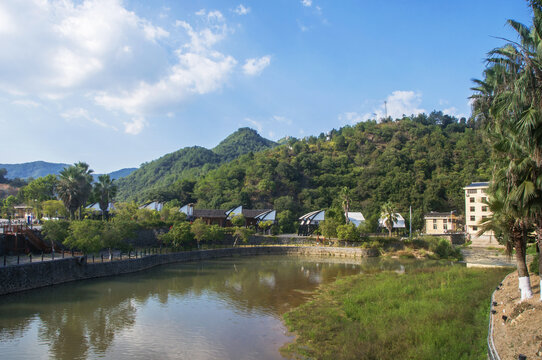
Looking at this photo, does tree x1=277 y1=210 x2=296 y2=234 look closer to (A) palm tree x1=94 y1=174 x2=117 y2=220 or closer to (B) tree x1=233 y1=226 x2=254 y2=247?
(B) tree x1=233 y1=226 x2=254 y2=247

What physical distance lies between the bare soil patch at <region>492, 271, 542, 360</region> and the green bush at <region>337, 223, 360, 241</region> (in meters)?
43.4

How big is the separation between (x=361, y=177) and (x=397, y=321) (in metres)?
88.7

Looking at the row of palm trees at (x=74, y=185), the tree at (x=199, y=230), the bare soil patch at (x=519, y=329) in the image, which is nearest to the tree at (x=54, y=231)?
the row of palm trees at (x=74, y=185)

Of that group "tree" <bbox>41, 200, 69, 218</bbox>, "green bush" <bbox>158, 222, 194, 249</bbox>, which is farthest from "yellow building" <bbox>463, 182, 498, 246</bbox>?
"tree" <bbox>41, 200, 69, 218</bbox>

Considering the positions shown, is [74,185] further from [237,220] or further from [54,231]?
[237,220]

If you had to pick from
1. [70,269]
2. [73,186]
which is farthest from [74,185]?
[70,269]

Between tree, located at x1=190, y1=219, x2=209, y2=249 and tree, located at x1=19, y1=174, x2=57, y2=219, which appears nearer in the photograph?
tree, located at x1=190, y1=219, x2=209, y2=249

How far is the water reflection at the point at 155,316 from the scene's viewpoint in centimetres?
1662

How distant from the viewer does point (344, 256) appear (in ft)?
189

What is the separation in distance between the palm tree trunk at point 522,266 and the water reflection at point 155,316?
35.2ft

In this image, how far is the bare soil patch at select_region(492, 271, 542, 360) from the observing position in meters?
10.4

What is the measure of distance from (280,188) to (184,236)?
61066 mm

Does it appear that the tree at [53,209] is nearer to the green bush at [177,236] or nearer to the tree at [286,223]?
the green bush at [177,236]

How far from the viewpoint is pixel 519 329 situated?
39.5 feet
